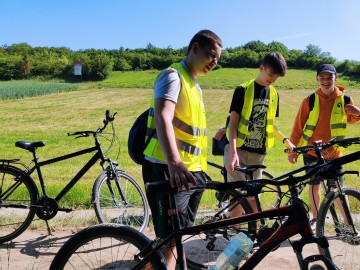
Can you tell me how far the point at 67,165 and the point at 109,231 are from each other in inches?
250

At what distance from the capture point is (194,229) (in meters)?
2.03

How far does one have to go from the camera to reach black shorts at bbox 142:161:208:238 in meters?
2.28

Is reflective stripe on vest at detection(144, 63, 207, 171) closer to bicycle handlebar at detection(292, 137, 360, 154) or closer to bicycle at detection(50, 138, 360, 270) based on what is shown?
bicycle at detection(50, 138, 360, 270)

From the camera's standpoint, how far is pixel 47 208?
3943 millimetres

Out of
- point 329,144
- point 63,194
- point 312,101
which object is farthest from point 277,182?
point 63,194

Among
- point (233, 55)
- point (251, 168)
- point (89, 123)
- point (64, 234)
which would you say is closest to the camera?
point (251, 168)

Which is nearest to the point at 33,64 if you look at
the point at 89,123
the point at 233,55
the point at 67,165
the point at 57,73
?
the point at 57,73

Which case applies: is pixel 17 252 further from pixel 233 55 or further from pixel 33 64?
pixel 33 64

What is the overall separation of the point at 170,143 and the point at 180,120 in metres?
0.29

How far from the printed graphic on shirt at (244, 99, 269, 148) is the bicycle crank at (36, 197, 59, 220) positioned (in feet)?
6.89

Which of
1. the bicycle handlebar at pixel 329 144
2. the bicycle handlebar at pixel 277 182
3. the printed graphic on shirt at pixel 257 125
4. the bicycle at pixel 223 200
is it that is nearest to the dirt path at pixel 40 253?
the bicycle at pixel 223 200

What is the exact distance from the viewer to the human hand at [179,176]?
2003 mm

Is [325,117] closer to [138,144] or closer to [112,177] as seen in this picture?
[138,144]

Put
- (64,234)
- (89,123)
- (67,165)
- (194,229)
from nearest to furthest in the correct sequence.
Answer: (194,229) → (64,234) → (67,165) → (89,123)
